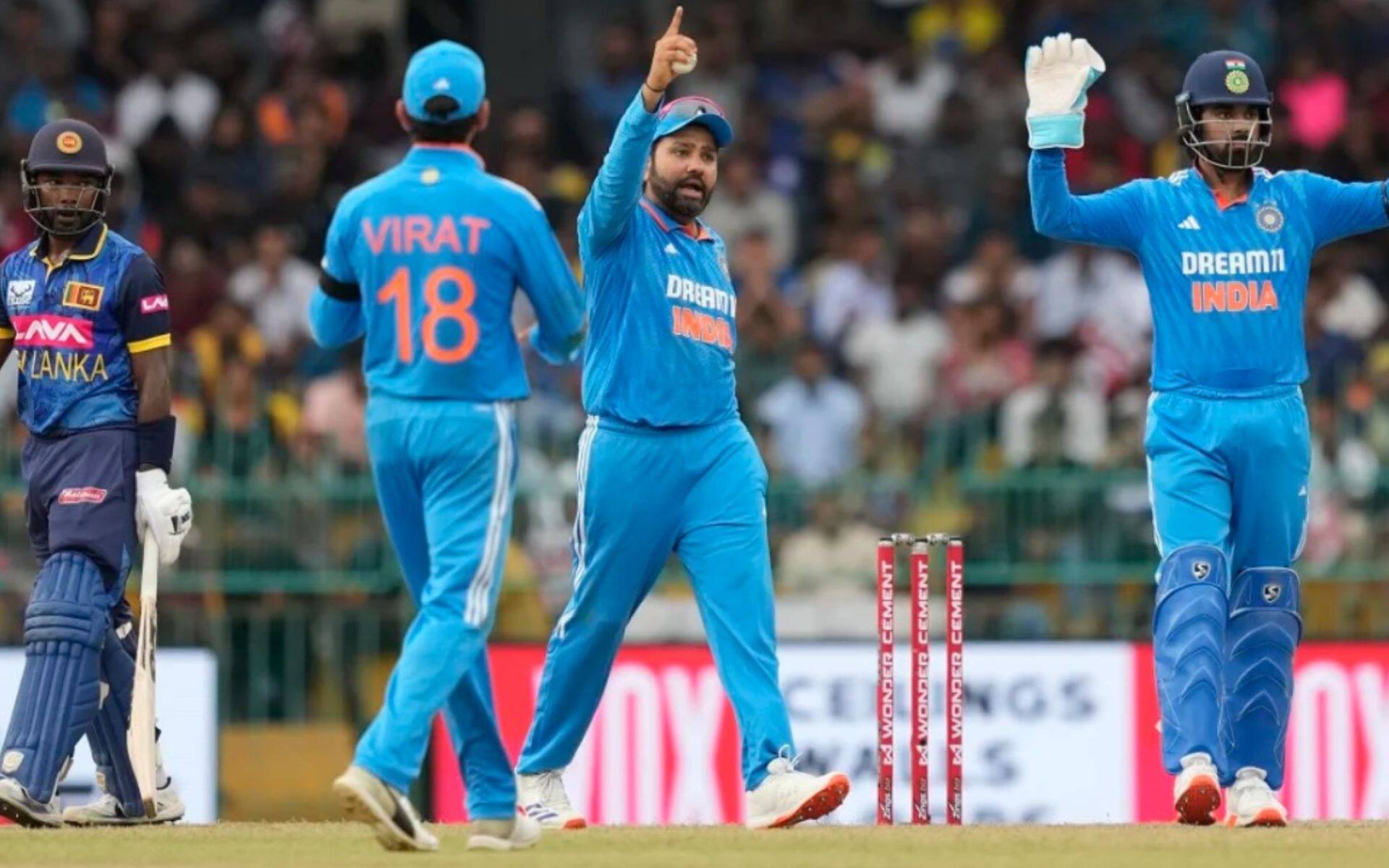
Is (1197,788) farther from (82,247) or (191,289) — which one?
(191,289)

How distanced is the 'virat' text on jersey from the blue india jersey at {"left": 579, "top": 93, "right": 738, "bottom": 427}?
58.9 inches

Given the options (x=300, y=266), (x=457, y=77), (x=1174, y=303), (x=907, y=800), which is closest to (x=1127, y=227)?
(x=1174, y=303)

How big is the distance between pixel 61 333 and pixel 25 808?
62.9 inches

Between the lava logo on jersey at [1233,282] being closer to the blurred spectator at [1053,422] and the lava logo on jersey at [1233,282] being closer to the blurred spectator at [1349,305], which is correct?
the blurred spectator at [1053,422]

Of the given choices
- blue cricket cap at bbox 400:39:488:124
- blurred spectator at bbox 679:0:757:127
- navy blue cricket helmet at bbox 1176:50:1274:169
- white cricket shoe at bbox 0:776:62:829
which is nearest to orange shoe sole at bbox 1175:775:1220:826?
navy blue cricket helmet at bbox 1176:50:1274:169

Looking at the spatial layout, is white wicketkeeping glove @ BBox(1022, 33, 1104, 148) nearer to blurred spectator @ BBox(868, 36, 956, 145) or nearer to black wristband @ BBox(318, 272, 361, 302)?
black wristband @ BBox(318, 272, 361, 302)

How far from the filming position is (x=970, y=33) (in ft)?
67.1

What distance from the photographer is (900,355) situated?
693 inches

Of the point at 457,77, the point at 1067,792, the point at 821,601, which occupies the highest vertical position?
the point at 457,77

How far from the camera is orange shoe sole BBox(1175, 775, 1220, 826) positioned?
9766mm

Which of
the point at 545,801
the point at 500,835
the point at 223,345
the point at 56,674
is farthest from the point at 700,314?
the point at 223,345

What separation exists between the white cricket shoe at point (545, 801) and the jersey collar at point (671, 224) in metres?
1.89

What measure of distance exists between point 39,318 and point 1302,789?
23.9 ft

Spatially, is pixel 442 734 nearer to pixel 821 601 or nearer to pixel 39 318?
pixel 821 601
